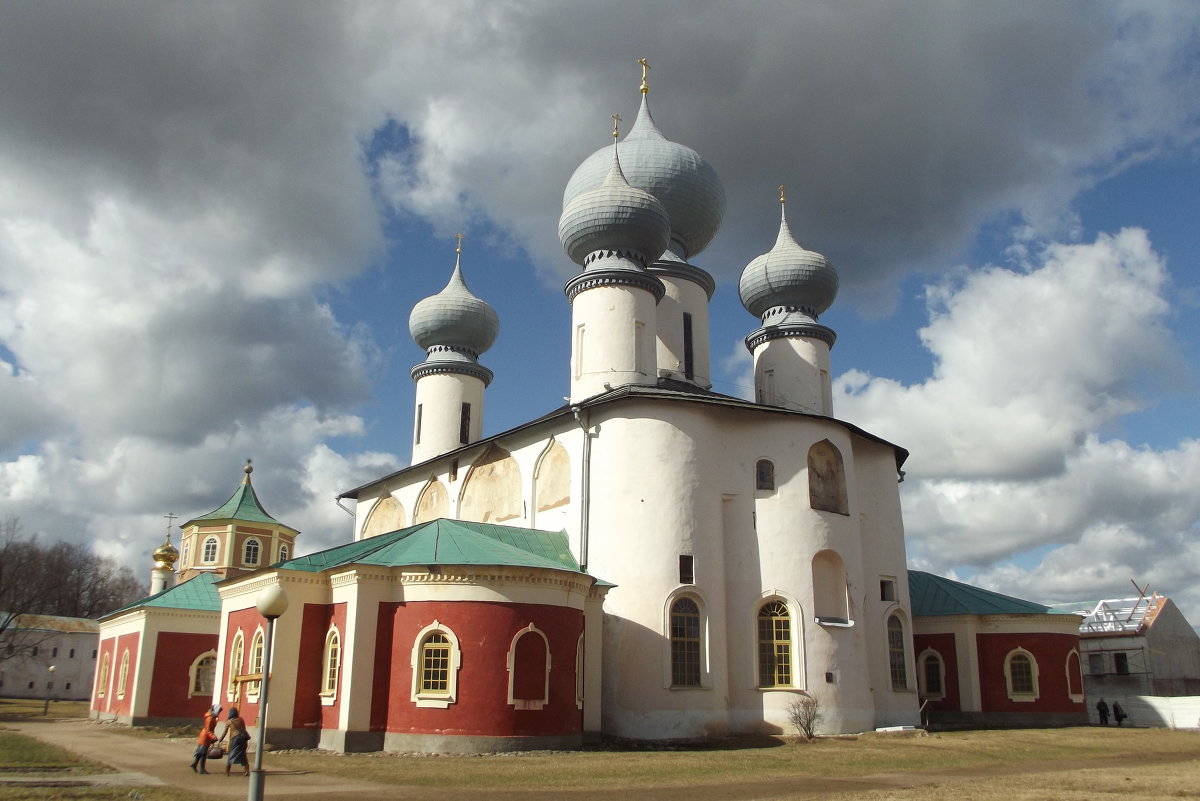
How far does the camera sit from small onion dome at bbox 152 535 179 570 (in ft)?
122

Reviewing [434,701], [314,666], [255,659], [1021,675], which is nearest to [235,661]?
[255,659]

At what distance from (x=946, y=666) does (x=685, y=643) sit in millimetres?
9794

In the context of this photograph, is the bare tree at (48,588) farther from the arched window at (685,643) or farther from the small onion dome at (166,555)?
the arched window at (685,643)

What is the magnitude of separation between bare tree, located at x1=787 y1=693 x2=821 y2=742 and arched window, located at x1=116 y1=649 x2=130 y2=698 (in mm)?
17976

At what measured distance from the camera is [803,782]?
12.9m

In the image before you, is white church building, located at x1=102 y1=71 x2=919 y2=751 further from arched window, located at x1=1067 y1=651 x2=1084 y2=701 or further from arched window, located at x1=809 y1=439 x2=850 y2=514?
arched window, located at x1=1067 y1=651 x2=1084 y2=701

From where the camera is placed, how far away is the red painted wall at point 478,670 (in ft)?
54.5

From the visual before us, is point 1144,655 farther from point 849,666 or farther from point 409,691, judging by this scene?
point 409,691

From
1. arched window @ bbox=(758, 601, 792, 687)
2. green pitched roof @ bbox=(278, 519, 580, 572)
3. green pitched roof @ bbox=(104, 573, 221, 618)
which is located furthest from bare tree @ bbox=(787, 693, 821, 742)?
green pitched roof @ bbox=(104, 573, 221, 618)

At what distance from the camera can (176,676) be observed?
26281 mm

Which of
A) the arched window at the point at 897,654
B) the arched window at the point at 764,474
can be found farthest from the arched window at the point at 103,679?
the arched window at the point at 897,654

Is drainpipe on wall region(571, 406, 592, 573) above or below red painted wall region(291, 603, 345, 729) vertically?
above

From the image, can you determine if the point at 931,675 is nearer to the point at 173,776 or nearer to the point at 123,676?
the point at 173,776

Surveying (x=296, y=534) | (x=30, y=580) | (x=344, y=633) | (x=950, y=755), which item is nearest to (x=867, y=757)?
(x=950, y=755)
